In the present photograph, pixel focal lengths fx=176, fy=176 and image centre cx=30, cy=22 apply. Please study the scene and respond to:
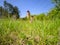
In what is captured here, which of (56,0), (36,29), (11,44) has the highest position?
→ (56,0)

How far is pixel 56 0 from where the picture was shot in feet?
58.0

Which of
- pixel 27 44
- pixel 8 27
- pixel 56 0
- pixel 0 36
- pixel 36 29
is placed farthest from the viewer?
pixel 56 0

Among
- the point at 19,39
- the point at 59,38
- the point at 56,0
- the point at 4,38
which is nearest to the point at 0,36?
the point at 4,38

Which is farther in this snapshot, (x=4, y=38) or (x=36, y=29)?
(x=36, y=29)

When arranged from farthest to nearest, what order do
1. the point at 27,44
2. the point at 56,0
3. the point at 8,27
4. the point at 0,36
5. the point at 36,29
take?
the point at 56,0, the point at 8,27, the point at 36,29, the point at 0,36, the point at 27,44

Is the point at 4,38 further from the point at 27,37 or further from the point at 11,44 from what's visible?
the point at 27,37

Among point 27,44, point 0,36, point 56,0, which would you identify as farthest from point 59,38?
point 56,0

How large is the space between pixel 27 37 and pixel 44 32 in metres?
0.39

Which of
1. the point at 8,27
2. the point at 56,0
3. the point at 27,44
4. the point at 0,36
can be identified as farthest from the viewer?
the point at 56,0

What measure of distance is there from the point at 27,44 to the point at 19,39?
0.34 m

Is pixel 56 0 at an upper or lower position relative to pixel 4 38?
upper

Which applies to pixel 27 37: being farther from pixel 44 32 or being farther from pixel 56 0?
pixel 56 0

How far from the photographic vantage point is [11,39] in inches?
154

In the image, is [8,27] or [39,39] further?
[8,27]
